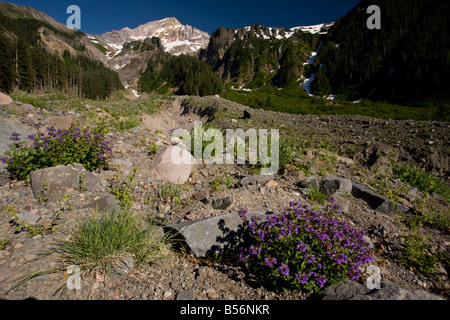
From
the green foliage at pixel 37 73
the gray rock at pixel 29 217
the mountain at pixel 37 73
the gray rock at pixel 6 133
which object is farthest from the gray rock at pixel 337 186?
the mountain at pixel 37 73

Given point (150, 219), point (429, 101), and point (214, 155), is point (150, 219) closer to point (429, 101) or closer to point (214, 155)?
point (214, 155)

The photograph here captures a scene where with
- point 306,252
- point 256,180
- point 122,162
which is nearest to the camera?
point 306,252

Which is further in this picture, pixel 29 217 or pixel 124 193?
pixel 124 193

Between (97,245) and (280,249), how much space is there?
8.33 ft

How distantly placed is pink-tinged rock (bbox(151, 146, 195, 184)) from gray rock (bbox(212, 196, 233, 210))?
5.24 ft

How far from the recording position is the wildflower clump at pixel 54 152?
14.7 ft

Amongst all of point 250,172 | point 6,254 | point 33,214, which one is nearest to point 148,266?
point 6,254

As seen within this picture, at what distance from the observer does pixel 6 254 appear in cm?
275

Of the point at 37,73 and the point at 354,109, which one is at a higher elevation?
the point at 37,73

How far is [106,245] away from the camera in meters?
2.83

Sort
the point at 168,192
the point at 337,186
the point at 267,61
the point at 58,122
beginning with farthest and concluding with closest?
the point at 267,61
the point at 58,122
the point at 337,186
the point at 168,192

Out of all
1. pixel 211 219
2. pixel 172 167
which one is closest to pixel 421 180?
pixel 211 219

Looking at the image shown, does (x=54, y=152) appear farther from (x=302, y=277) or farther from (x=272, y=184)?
(x=302, y=277)

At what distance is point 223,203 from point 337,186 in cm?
310
